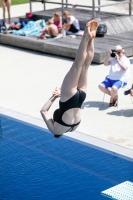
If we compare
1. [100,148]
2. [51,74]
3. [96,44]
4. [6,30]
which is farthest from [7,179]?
[6,30]

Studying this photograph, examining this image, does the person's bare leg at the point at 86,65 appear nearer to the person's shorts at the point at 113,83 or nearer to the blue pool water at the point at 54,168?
the blue pool water at the point at 54,168

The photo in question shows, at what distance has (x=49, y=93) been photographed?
38.8 feet

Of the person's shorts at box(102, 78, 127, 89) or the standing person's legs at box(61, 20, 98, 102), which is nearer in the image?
the standing person's legs at box(61, 20, 98, 102)

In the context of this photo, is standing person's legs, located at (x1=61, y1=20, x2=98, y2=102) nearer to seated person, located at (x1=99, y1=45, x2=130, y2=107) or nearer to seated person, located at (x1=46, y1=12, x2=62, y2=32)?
seated person, located at (x1=99, y1=45, x2=130, y2=107)

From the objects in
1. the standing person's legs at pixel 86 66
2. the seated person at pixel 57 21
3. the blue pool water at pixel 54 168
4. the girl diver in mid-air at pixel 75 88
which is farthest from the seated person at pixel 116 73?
the seated person at pixel 57 21

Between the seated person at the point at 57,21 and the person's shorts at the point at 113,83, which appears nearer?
the person's shorts at the point at 113,83

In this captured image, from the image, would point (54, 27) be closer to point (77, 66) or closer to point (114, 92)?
point (114, 92)

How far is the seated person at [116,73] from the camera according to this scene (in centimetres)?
1052

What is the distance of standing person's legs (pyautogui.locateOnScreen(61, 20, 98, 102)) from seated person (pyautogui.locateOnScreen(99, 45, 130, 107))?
4.37m

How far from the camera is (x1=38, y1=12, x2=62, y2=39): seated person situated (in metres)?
15.9

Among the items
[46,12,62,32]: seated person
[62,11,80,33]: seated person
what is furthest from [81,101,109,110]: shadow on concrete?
[46,12,62,32]: seated person

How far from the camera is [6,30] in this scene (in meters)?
17.3

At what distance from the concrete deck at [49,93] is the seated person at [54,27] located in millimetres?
750

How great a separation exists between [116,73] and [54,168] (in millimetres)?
3026
